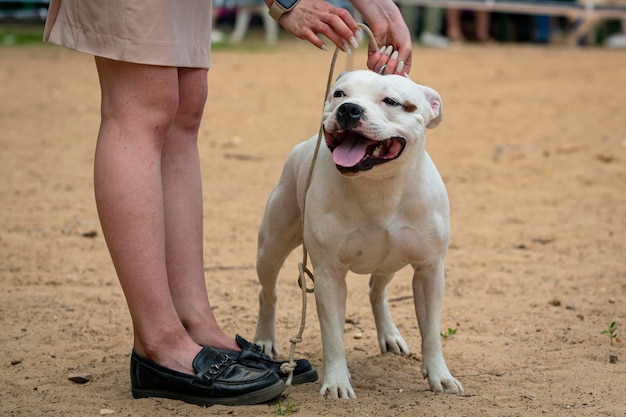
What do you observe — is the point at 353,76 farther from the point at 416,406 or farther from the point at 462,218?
the point at 462,218

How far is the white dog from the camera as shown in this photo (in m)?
3.20

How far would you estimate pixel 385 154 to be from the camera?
3236 mm

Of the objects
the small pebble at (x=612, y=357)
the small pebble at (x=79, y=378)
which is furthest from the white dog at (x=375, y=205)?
the small pebble at (x=79, y=378)

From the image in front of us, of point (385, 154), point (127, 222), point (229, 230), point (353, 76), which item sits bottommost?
point (229, 230)

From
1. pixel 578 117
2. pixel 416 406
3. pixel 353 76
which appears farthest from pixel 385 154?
pixel 578 117

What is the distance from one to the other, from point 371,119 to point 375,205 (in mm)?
374

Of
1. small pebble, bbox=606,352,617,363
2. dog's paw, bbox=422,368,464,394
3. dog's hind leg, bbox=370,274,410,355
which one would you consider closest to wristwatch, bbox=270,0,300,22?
dog's hind leg, bbox=370,274,410,355

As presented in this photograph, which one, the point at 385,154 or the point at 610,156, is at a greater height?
the point at 385,154

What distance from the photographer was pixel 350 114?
10.2ft

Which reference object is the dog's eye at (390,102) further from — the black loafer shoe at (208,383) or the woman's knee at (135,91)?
the black loafer shoe at (208,383)

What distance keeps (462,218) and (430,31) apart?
10.2 meters

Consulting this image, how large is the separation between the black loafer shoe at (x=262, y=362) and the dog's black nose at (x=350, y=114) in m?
0.90

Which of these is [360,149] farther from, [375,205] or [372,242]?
[372,242]

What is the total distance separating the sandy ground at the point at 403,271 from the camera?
3.45m
